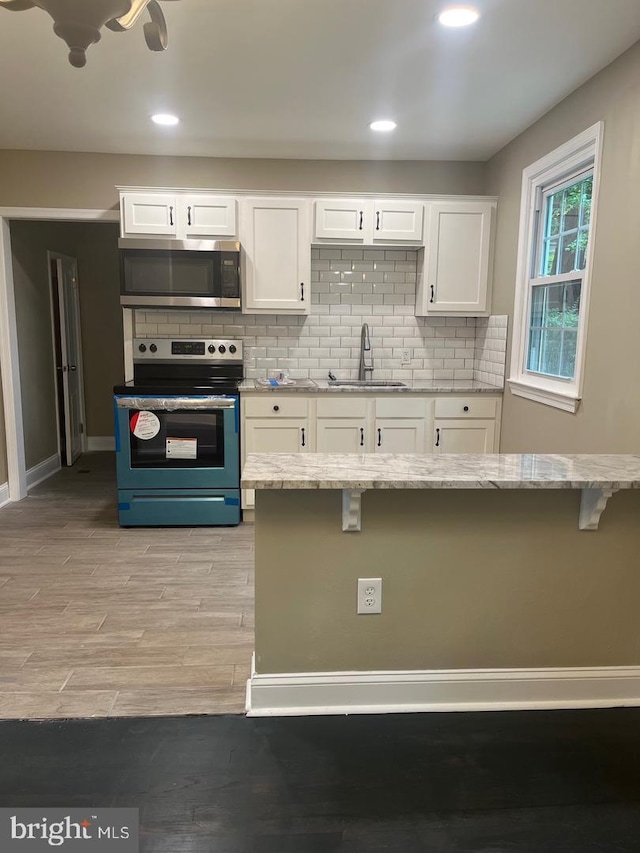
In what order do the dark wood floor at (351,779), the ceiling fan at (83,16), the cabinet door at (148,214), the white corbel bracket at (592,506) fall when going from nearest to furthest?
1. the ceiling fan at (83,16)
2. the dark wood floor at (351,779)
3. the white corbel bracket at (592,506)
4. the cabinet door at (148,214)

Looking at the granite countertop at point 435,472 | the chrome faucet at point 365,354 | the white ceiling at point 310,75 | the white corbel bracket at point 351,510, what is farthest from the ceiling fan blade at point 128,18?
the chrome faucet at point 365,354

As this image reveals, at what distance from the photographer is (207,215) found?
3.93 meters

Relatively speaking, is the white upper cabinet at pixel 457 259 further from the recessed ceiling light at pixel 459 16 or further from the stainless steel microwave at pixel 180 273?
the recessed ceiling light at pixel 459 16

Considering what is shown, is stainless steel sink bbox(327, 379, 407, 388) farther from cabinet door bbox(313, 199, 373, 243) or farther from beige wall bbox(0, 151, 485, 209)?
beige wall bbox(0, 151, 485, 209)

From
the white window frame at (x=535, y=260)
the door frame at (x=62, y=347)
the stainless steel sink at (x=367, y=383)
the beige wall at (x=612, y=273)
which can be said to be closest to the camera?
the beige wall at (x=612, y=273)

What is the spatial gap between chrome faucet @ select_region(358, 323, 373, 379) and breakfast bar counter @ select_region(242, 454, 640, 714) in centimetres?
230

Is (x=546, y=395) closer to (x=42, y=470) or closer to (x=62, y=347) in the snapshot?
(x=42, y=470)

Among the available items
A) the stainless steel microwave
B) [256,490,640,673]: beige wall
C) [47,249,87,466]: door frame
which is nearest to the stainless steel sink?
the stainless steel microwave

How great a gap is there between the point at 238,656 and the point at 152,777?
0.69 meters

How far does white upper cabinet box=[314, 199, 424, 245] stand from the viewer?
399cm

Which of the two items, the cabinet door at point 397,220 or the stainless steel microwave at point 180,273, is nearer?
the stainless steel microwave at point 180,273

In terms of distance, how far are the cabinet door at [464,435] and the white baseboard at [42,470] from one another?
3213 millimetres

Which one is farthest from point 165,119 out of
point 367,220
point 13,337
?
point 13,337

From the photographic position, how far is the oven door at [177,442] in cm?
379
